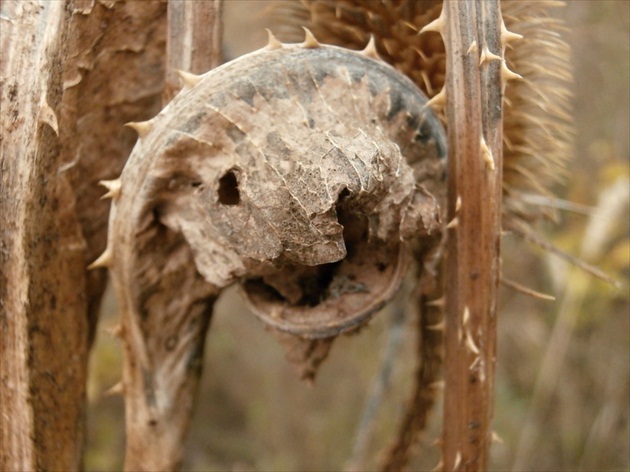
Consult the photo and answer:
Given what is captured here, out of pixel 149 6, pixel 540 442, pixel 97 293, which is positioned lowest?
pixel 540 442

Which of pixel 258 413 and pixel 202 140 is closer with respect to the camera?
pixel 202 140

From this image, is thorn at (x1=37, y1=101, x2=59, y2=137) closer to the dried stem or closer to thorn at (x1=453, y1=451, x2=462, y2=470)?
the dried stem

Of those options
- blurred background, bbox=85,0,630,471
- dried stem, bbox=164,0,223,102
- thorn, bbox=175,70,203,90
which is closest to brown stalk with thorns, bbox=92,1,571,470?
thorn, bbox=175,70,203,90

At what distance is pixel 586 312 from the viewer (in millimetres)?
2201

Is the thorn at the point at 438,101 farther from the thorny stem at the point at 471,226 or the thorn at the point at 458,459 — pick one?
the thorn at the point at 458,459

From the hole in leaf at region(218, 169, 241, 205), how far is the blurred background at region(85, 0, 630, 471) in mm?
922

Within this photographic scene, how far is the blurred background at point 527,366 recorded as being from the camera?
6.71ft

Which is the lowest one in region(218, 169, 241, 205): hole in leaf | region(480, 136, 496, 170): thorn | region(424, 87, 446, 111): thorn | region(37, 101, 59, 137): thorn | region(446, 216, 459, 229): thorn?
region(446, 216, 459, 229): thorn

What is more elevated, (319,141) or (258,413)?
(319,141)

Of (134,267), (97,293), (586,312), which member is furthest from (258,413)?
(134,267)

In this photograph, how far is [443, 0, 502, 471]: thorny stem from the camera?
30.2 inches

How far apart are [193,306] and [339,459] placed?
195 cm

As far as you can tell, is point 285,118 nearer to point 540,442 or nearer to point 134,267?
point 134,267

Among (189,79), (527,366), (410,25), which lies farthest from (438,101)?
(527,366)
